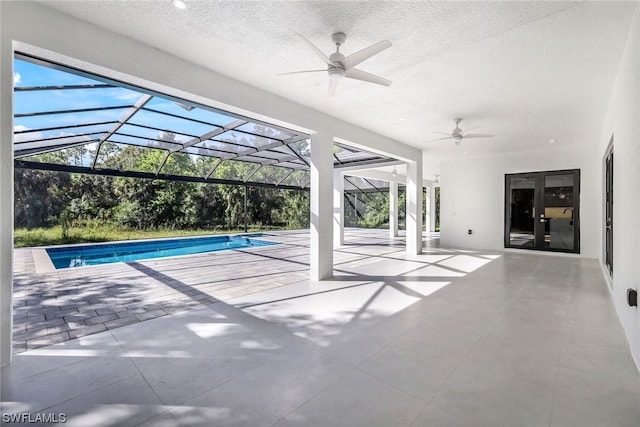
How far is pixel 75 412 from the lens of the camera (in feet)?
6.07

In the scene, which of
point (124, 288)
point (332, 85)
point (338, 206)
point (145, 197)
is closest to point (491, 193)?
point (338, 206)

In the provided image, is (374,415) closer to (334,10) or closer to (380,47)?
(380,47)

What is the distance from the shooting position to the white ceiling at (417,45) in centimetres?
268

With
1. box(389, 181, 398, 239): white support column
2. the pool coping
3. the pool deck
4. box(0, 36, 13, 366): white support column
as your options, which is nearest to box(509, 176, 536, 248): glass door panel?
box(389, 181, 398, 239): white support column

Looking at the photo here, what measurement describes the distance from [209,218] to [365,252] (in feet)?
29.8

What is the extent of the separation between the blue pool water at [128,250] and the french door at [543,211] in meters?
8.79

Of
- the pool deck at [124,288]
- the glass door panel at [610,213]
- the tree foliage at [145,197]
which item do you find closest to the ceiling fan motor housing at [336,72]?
the pool deck at [124,288]

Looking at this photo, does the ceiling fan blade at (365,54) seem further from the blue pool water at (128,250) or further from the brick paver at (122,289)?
the blue pool water at (128,250)

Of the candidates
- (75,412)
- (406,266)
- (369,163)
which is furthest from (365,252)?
(75,412)

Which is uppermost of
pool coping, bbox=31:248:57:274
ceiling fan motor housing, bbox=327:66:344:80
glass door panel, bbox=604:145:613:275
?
ceiling fan motor housing, bbox=327:66:344:80

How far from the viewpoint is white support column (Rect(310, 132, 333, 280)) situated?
17.7 feet

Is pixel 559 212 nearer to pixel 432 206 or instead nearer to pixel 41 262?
pixel 432 206

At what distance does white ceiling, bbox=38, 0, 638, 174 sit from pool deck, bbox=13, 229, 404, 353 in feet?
10.2

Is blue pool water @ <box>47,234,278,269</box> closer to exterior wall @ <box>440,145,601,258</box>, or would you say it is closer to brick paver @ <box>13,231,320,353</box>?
brick paver @ <box>13,231,320,353</box>
